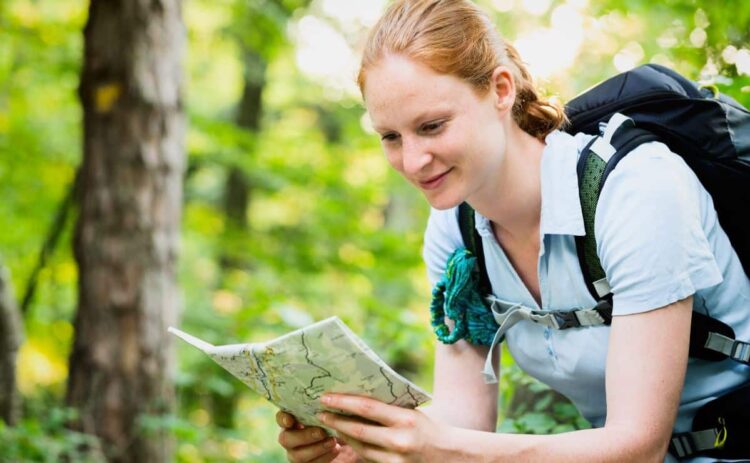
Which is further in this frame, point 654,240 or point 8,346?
point 8,346

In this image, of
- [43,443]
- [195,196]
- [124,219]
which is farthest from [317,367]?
[195,196]

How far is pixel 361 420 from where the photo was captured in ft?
5.24

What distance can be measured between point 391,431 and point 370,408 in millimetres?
63

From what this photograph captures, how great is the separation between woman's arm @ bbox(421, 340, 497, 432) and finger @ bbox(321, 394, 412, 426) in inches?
22.5

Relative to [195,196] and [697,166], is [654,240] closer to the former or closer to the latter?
[697,166]

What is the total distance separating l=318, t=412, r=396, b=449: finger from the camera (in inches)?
60.1

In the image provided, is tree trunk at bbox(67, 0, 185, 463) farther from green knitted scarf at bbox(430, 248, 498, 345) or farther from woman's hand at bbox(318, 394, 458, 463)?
woman's hand at bbox(318, 394, 458, 463)

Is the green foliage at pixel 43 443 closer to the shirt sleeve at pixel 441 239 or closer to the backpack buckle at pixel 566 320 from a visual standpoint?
the shirt sleeve at pixel 441 239

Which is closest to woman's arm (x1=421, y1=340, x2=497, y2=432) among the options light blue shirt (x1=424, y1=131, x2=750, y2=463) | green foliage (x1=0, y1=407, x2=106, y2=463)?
light blue shirt (x1=424, y1=131, x2=750, y2=463)

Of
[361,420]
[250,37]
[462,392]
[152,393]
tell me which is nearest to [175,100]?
[152,393]

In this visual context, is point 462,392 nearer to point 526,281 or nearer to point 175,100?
point 526,281

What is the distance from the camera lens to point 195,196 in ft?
33.4

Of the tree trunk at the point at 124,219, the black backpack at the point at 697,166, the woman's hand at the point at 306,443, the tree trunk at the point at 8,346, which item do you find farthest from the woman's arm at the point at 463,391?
the tree trunk at the point at 124,219

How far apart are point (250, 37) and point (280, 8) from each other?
39 cm
